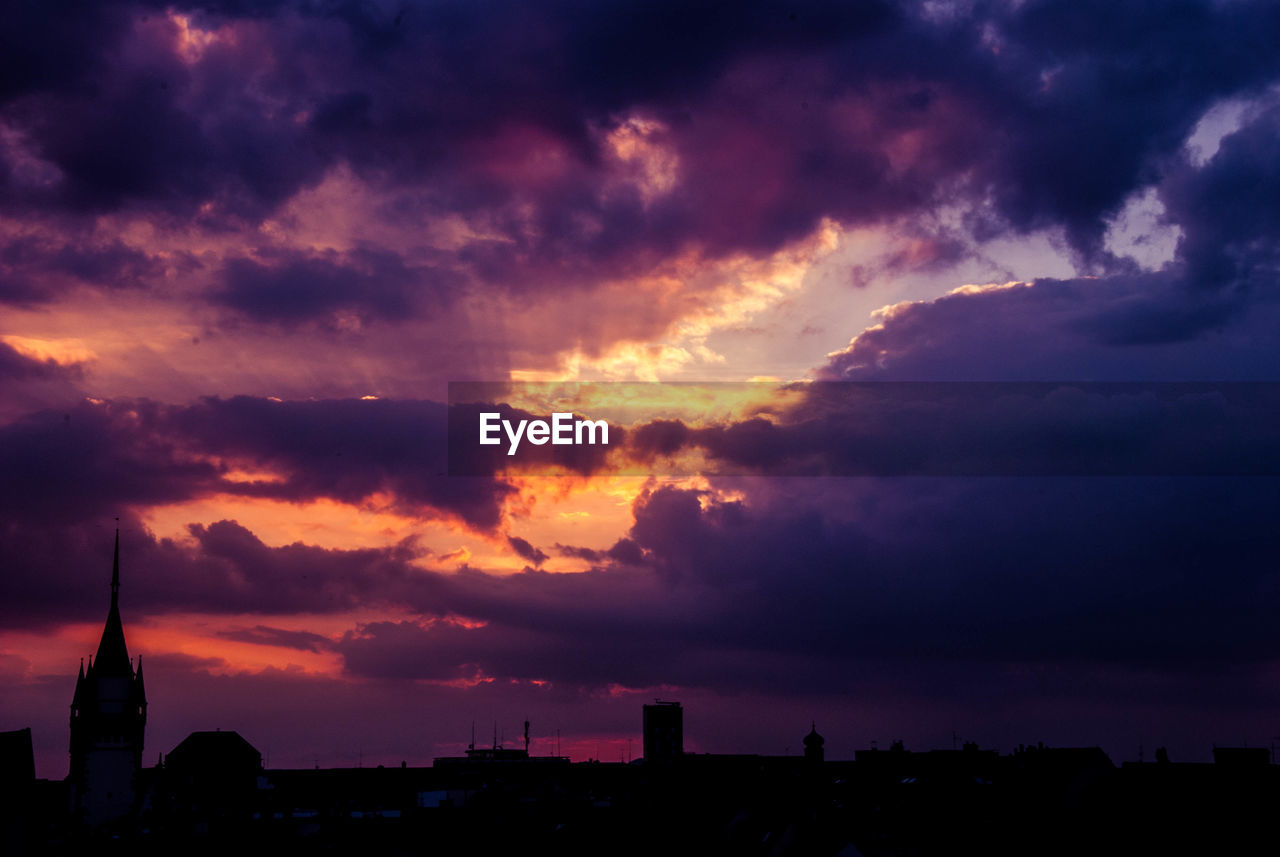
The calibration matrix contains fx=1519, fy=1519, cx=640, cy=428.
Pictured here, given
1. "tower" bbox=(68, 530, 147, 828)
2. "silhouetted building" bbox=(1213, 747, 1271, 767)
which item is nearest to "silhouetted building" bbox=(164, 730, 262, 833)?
"tower" bbox=(68, 530, 147, 828)

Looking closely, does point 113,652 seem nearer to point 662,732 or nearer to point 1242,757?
point 662,732

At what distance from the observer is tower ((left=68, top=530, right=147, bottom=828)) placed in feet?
554

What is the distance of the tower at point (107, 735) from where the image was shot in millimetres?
168750

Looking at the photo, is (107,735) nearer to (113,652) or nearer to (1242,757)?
(113,652)

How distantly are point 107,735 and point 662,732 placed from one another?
220 ft

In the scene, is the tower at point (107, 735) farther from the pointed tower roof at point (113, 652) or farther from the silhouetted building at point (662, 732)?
the silhouetted building at point (662, 732)

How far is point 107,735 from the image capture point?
564 feet

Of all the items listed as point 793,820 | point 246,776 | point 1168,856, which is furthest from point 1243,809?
point 246,776

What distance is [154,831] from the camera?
141375 millimetres

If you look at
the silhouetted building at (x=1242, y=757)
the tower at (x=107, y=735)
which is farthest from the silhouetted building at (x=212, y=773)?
the silhouetted building at (x=1242, y=757)

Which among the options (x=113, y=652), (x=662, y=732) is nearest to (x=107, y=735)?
(x=113, y=652)

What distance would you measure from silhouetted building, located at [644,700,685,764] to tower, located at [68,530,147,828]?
61.4 metres

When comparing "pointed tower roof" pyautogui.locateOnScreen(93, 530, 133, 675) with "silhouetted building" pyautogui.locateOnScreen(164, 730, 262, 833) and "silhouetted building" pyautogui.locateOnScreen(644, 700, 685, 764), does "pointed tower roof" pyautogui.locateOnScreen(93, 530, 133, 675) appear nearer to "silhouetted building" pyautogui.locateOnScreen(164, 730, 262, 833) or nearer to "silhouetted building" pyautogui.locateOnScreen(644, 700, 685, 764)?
"silhouetted building" pyautogui.locateOnScreen(164, 730, 262, 833)

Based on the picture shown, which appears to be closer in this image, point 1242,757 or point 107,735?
point 1242,757
